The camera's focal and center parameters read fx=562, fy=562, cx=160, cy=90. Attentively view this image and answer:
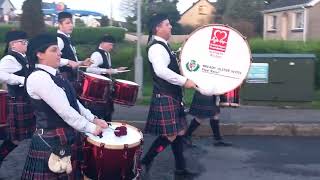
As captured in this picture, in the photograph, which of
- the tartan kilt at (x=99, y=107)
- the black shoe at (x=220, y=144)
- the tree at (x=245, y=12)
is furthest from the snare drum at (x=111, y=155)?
the tree at (x=245, y=12)

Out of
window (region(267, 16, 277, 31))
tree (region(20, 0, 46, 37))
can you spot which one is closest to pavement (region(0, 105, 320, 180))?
tree (region(20, 0, 46, 37))

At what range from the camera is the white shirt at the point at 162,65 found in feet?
18.1

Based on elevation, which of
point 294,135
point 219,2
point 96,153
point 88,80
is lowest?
point 294,135

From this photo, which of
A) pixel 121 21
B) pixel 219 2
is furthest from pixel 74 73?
pixel 121 21

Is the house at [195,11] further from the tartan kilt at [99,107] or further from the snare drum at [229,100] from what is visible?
the tartan kilt at [99,107]

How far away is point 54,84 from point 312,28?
30.0 meters

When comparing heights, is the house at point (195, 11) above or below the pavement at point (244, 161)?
above

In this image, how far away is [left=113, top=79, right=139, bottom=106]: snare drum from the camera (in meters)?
6.57

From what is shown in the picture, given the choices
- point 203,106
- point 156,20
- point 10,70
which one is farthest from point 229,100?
point 10,70

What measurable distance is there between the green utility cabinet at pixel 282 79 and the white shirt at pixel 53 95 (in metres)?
6.98

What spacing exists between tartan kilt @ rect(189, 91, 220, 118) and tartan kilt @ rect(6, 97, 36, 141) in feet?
7.54

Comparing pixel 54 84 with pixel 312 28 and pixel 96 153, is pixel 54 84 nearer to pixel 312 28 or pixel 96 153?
pixel 96 153

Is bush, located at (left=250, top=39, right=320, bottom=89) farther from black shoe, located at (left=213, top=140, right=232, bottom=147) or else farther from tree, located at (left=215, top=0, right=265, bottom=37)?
tree, located at (left=215, top=0, right=265, bottom=37)

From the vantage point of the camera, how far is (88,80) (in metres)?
6.16
